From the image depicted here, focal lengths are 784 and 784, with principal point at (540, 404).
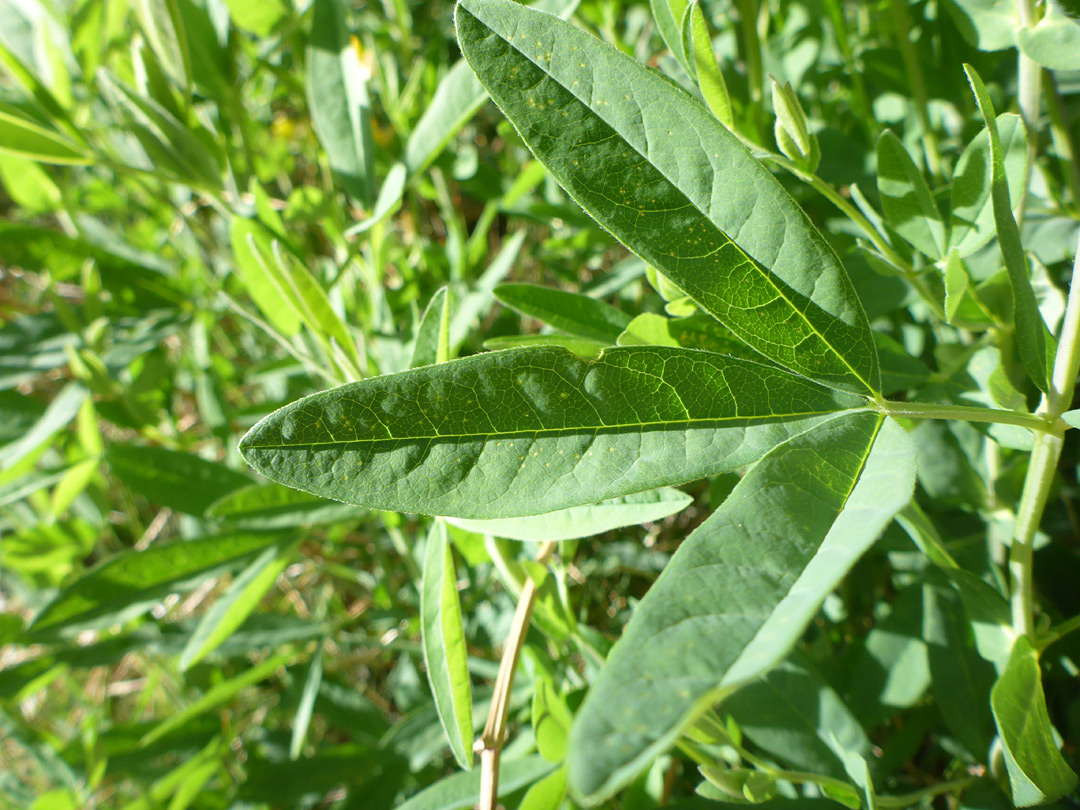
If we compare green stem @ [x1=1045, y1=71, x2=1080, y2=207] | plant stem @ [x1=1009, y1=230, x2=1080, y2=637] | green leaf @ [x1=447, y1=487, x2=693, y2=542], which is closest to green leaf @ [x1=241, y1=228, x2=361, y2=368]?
green leaf @ [x1=447, y1=487, x2=693, y2=542]

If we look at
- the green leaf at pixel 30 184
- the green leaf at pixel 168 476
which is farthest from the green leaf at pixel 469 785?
the green leaf at pixel 30 184

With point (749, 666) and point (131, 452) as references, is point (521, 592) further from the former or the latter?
point (131, 452)

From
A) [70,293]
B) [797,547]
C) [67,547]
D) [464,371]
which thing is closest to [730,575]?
[797,547]

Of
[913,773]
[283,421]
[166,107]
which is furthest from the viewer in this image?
[913,773]

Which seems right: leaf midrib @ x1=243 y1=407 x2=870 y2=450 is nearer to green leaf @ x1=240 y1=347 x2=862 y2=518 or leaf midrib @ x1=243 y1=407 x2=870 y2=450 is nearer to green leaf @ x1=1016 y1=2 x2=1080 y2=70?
green leaf @ x1=240 y1=347 x2=862 y2=518

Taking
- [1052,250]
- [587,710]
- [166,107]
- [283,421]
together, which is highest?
[166,107]

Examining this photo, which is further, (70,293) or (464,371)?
(70,293)

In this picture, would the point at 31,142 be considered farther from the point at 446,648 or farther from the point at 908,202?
the point at 908,202
